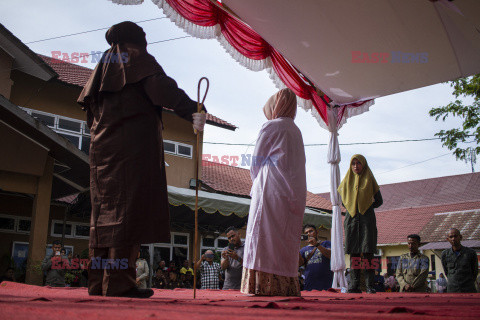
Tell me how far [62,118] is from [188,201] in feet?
19.5

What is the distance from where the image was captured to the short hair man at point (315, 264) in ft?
20.3

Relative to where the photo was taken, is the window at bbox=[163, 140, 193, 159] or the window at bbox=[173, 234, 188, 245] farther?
the window at bbox=[163, 140, 193, 159]

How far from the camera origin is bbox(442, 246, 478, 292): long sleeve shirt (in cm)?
667

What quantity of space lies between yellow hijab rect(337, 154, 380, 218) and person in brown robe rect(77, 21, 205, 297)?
318 centimetres

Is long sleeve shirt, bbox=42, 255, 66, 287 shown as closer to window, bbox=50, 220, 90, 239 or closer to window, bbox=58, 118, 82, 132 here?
window, bbox=50, 220, 90, 239

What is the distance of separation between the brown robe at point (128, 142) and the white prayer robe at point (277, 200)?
90cm

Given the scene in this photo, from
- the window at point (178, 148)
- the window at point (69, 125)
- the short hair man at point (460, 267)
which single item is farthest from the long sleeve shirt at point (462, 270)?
the window at point (178, 148)

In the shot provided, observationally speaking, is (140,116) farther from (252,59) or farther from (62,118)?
(62,118)

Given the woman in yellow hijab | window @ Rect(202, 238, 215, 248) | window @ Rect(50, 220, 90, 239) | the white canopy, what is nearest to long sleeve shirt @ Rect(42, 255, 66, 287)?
the woman in yellow hijab

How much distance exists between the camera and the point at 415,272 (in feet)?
20.6

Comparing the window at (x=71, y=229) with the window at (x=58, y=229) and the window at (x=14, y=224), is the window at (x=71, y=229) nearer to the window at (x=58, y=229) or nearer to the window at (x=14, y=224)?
the window at (x=58, y=229)

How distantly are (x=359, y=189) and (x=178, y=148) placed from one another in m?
12.5

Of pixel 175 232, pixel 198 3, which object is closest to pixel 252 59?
pixel 198 3

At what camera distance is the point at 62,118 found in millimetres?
14234
